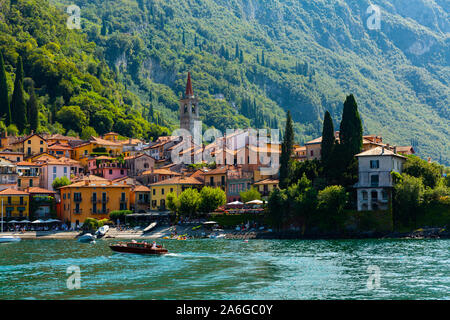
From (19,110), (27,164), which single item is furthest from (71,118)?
(27,164)

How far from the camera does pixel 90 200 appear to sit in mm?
105625

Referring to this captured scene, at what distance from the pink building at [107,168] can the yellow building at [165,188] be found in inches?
705

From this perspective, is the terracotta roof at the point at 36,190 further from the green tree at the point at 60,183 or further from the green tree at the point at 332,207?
the green tree at the point at 332,207

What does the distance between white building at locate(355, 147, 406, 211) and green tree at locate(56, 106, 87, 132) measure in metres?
92.6

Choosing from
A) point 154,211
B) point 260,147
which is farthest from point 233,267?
point 260,147

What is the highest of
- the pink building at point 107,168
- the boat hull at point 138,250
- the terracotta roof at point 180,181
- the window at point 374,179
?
the pink building at point 107,168

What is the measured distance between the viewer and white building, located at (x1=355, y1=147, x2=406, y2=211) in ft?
269

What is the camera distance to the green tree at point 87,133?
15700cm

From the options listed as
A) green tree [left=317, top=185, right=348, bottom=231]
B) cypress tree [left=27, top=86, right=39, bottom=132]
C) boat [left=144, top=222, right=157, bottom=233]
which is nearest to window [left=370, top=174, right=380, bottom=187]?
green tree [left=317, top=185, right=348, bottom=231]

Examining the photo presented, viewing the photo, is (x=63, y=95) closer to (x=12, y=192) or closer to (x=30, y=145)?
(x=30, y=145)

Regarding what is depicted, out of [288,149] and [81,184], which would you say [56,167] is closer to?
[81,184]

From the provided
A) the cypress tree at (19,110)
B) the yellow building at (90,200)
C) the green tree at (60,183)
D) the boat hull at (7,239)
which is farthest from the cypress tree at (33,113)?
the boat hull at (7,239)

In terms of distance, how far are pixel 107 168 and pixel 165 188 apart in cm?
2103
